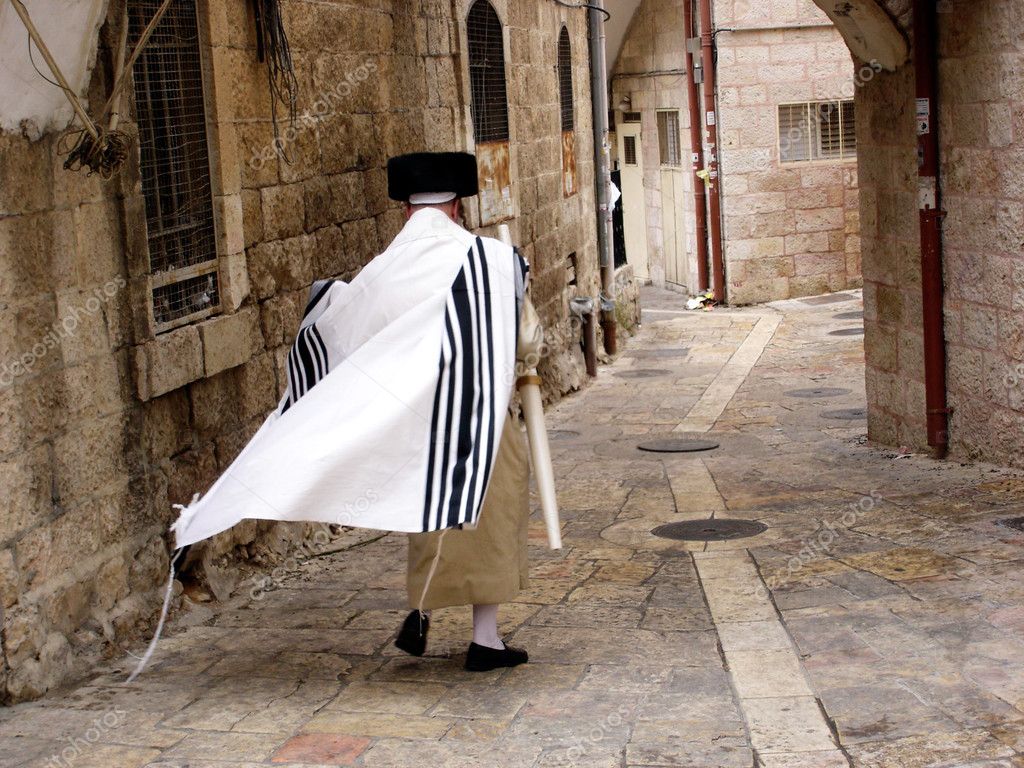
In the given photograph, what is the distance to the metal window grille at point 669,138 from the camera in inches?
726

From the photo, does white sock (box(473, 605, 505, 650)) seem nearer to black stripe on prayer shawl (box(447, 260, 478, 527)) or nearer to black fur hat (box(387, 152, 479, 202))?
black stripe on prayer shawl (box(447, 260, 478, 527))

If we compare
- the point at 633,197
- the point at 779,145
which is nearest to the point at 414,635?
the point at 779,145

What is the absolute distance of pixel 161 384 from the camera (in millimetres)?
5406

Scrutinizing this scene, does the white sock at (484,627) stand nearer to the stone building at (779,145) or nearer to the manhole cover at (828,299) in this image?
the manhole cover at (828,299)

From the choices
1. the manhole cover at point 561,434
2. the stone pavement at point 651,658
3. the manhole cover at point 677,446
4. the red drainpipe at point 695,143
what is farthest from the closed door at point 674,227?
the stone pavement at point 651,658

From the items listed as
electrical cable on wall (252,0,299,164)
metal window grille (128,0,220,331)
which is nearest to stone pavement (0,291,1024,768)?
metal window grille (128,0,220,331)

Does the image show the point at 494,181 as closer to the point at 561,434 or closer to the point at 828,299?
the point at 561,434

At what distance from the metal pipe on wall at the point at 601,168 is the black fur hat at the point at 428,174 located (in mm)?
9265

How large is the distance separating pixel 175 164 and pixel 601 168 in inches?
346

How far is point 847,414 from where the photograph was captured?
1039cm

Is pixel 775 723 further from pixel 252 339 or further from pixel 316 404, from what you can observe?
A: pixel 252 339

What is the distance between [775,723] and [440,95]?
19.0 feet

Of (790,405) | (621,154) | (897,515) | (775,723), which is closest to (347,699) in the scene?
(775,723)

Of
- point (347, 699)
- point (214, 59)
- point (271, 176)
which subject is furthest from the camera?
point (271, 176)
